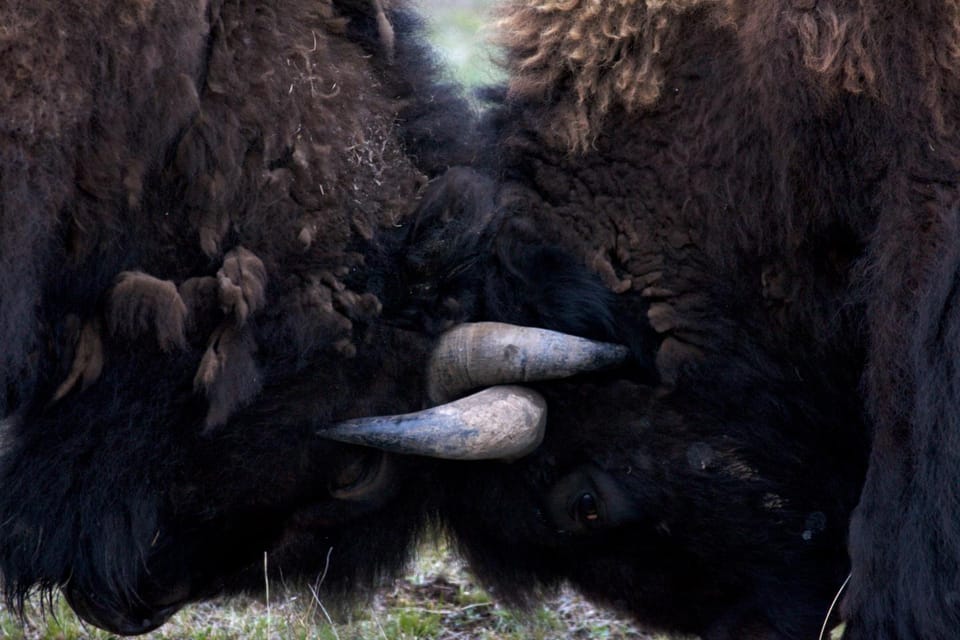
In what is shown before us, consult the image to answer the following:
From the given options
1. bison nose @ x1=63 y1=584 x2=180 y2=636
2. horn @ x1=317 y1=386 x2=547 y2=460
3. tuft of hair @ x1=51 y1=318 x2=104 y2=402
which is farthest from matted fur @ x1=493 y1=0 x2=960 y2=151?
bison nose @ x1=63 y1=584 x2=180 y2=636

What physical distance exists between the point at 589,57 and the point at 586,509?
46.6 inches

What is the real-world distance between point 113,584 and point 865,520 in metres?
1.91

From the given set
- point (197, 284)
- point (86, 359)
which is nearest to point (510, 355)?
point (197, 284)

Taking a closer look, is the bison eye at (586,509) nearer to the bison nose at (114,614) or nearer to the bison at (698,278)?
the bison at (698,278)

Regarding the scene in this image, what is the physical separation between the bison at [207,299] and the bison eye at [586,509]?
11.9 inches

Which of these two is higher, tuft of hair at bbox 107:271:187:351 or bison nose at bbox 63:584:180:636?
tuft of hair at bbox 107:271:187:351

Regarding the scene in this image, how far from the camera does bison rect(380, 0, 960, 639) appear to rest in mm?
3088

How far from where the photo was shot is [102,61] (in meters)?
2.88

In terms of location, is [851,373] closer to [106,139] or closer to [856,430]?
[856,430]

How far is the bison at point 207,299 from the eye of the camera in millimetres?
2951

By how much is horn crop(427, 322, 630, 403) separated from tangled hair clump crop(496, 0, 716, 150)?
52cm

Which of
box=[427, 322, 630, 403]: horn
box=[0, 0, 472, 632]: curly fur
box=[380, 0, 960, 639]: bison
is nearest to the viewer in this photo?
box=[0, 0, 472, 632]: curly fur

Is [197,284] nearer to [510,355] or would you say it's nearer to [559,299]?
[510,355]

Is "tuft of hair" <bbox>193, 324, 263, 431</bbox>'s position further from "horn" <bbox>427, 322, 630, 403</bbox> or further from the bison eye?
the bison eye
